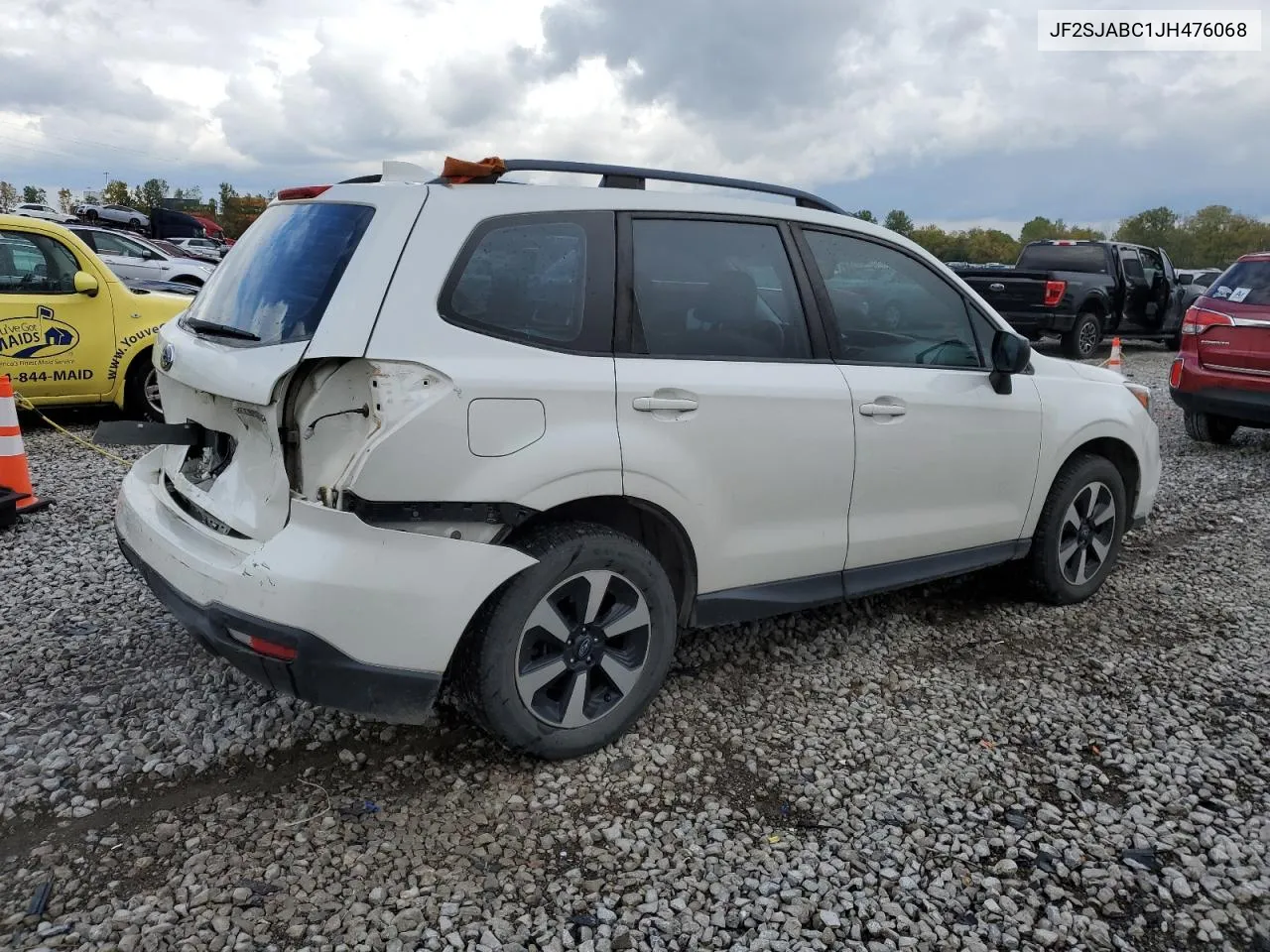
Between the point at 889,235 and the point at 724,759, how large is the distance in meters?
2.15

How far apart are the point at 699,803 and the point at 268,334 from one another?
6.20ft

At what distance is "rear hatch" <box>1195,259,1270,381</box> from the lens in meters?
7.73

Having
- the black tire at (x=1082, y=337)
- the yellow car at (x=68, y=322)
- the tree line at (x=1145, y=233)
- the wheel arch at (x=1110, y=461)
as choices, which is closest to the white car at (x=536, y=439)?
the wheel arch at (x=1110, y=461)

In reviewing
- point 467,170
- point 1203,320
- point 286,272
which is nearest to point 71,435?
point 286,272

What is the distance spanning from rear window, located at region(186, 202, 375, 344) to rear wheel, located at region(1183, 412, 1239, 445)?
26.5ft

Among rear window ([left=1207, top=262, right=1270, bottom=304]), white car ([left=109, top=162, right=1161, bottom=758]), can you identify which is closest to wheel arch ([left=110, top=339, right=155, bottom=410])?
white car ([left=109, top=162, right=1161, bottom=758])

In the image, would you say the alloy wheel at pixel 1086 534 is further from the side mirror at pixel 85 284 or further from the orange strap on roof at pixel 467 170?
the side mirror at pixel 85 284

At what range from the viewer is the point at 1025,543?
171 inches

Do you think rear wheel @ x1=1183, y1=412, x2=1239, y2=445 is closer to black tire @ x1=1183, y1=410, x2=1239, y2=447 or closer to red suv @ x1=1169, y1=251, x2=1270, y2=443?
black tire @ x1=1183, y1=410, x2=1239, y2=447

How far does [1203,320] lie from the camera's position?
8.12 metres

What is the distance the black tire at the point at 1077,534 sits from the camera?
4375 mm

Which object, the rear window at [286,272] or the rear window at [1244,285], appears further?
the rear window at [1244,285]

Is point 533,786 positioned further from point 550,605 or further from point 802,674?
point 802,674

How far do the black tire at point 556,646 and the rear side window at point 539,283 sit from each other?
1.94ft
